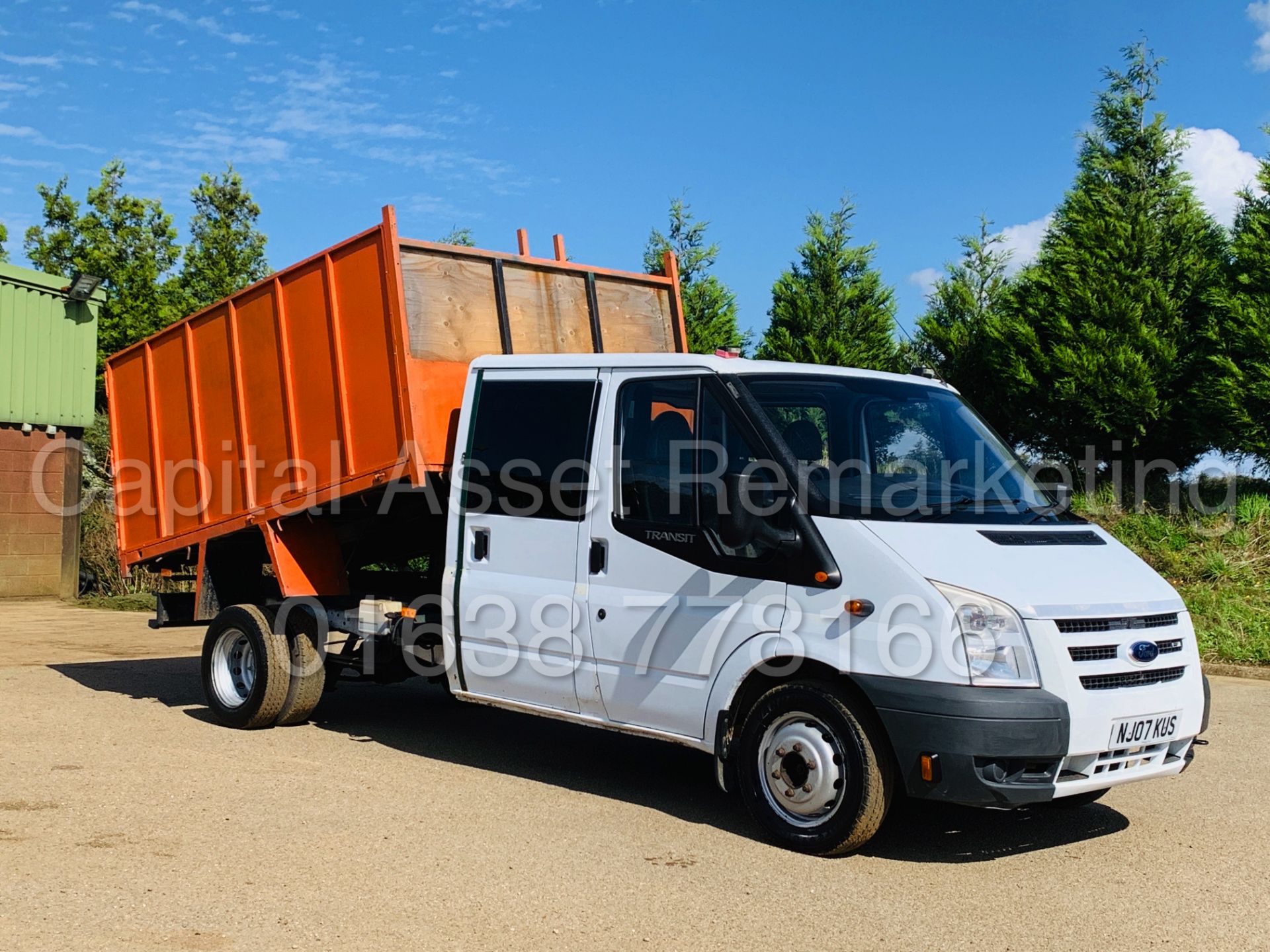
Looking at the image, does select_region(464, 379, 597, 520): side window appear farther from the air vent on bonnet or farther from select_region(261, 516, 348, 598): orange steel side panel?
the air vent on bonnet

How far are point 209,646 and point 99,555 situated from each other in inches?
542

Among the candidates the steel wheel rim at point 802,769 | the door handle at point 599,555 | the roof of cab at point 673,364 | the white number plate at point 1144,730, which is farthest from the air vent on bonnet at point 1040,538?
the door handle at point 599,555

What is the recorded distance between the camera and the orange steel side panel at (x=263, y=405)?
8039 millimetres

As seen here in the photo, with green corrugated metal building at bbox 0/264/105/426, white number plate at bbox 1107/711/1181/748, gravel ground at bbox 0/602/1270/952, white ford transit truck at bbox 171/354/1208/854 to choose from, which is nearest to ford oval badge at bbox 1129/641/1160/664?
white ford transit truck at bbox 171/354/1208/854

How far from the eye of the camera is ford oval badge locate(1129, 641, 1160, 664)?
571 cm

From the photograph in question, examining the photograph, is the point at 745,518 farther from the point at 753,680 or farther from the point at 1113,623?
the point at 1113,623

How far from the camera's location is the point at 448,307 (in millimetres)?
8102

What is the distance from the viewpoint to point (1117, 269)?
16.4 m

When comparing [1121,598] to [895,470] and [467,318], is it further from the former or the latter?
[467,318]

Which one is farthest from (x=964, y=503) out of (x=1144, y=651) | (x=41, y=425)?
(x=41, y=425)

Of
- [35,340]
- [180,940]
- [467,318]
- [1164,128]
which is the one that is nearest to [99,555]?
[35,340]

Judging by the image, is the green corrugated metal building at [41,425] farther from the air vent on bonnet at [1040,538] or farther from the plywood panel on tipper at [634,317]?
the air vent on bonnet at [1040,538]

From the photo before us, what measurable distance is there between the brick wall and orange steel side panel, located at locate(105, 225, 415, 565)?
11394mm

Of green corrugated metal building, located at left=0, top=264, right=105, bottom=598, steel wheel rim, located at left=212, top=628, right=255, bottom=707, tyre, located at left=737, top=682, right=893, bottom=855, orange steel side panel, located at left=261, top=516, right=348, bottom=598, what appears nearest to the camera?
tyre, located at left=737, top=682, right=893, bottom=855
